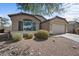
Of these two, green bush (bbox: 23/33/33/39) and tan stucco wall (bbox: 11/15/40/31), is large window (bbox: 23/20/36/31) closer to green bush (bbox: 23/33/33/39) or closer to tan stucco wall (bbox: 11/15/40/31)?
tan stucco wall (bbox: 11/15/40/31)

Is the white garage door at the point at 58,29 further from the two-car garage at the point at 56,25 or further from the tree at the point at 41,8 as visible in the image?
the tree at the point at 41,8

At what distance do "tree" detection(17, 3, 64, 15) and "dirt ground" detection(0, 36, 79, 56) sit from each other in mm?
1027

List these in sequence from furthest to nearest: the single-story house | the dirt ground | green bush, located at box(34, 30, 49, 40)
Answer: the single-story house < green bush, located at box(34, 30, 49, 40) < the dirt ground

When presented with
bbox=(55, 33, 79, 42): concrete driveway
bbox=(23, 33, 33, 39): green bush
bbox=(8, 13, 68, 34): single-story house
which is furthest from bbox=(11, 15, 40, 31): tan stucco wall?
bbox=(55, 33, 79, 42): concrete driveway

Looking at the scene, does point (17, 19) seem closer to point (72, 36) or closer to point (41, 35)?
point (41, 35)

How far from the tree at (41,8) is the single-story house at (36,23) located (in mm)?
192

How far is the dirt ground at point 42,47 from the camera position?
4.98 metres

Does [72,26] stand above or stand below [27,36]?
above

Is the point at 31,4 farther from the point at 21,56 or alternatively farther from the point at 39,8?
the point at 21,56

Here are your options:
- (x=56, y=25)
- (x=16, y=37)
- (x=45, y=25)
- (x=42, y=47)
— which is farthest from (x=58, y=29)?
(x=16, y=37)

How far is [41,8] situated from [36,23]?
2.15ft

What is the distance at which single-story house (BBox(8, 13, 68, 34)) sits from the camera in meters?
5.61

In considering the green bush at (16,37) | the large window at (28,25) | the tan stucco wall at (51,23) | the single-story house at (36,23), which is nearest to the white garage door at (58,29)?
the single-story house at (36,23)

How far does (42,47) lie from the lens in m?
5.27
